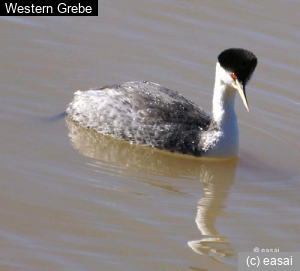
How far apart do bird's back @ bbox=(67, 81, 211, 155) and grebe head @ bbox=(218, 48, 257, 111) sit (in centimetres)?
81

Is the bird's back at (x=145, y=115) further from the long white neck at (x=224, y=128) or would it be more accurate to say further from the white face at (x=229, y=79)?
the white face at (x=229, y=79)

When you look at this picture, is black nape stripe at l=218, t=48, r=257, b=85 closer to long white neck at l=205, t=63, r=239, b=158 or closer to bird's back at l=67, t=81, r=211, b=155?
long white neck at l=205, t=63, r=239, b=158

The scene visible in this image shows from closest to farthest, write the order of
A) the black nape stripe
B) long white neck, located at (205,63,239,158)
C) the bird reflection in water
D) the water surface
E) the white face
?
the water surface, the bird reflection in water, the black nape stripe, the white face, long white neck, located at (205,63,239,158)

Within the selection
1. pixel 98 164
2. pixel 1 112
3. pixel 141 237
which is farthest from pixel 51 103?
pixel 141 237

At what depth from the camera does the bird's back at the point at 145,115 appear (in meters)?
11.1

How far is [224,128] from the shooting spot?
1104 centimetres

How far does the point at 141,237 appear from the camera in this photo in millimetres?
8734

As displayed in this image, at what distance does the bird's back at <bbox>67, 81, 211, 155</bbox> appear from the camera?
11.1 metres

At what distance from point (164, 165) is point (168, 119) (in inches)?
24.9

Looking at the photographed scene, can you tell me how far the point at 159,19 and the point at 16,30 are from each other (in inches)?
85.3

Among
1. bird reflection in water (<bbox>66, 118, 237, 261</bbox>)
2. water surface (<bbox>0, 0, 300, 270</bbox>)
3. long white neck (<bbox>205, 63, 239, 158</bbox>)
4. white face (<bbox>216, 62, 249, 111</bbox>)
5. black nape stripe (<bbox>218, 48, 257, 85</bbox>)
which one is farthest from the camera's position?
long white neck (<bbox>205, 63, 239, 158</bbox>)

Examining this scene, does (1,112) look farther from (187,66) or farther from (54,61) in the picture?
(187,66)

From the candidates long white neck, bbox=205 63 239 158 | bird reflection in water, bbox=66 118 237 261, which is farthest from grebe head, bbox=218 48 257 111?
bird reflection in water, bbox=66 118 237 261

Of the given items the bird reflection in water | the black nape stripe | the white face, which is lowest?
the bird reflection in water
